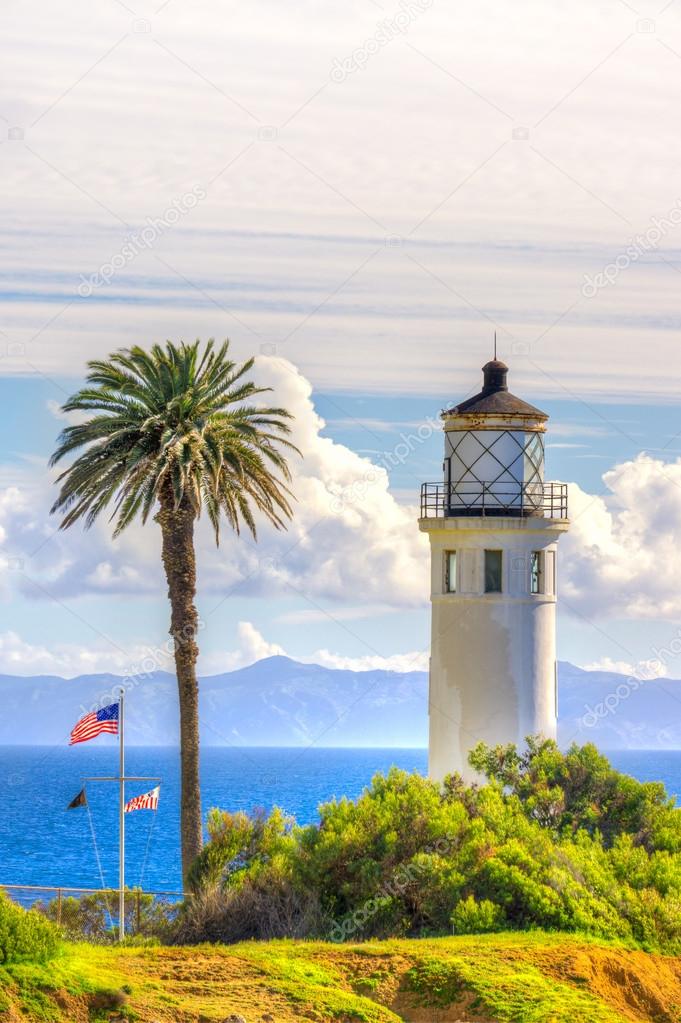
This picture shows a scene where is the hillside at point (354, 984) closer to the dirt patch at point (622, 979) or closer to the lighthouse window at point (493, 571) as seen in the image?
the dirt patch at point (622, 979)

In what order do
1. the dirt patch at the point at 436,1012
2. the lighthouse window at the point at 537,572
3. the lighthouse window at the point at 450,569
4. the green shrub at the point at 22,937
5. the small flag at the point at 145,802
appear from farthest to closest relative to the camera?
the lighthouse window at the point at 450,569
the lighthouse window at the point at 537,572
the small flag at the point at 145,802
the dirt patch at the point at 436,1012
the green shrub at the point at 22,937

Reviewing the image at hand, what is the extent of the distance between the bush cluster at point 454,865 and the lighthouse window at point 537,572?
7.77 metres

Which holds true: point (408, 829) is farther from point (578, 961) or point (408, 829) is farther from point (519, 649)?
point (519, 649)

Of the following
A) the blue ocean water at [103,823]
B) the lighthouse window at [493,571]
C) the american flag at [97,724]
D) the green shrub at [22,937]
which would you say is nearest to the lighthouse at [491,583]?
the lighthouse window at [493,571]

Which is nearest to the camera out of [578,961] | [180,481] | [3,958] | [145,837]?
[3,958]

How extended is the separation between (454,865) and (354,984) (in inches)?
234

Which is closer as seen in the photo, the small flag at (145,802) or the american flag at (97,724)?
the american flag at (97,724)

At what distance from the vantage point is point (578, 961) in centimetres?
2552

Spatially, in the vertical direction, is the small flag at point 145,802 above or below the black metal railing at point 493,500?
below

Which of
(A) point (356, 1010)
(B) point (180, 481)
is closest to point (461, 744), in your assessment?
(B) point (180, 481)

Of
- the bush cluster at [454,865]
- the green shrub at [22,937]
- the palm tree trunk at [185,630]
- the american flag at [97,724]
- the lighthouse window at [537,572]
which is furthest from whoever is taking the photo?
the lighthouse window at [537,572]

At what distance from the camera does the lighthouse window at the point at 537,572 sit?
4175cm

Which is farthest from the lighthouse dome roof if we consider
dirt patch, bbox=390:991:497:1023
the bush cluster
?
dirt patch, bbox=390:991:497:1023

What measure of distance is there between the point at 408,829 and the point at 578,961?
589 cm
